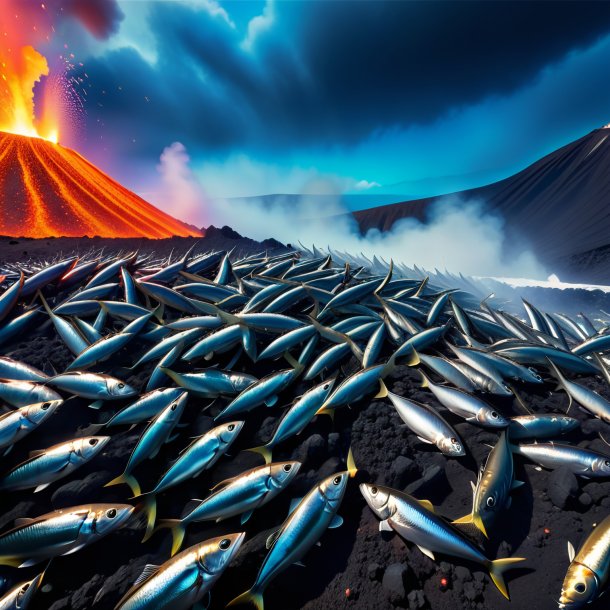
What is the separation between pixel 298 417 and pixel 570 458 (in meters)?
1.95

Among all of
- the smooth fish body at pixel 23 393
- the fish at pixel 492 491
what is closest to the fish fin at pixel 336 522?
the fish at pixel 492 491

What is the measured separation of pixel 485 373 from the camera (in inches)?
110

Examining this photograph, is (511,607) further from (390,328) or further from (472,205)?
(472,205)

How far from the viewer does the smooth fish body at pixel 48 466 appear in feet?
7.00

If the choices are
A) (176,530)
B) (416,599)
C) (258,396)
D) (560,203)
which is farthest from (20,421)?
(560,203)

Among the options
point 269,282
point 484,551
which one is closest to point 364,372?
point 484,551

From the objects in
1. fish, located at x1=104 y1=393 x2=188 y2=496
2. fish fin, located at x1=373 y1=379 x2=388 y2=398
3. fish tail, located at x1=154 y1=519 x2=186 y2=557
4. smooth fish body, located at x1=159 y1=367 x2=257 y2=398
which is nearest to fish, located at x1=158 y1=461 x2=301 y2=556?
fish tail, located at x1=154 y1=519 x2=186 y2=557

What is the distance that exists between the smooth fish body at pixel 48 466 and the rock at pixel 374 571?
2.02 m

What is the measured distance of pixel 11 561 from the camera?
1771 millimetres

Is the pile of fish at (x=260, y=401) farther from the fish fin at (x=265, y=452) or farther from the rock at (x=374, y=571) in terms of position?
the rock at (x=374, y=571)

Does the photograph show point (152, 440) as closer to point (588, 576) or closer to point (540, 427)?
point (588, 576)

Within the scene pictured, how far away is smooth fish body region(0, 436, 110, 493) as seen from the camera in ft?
7.00

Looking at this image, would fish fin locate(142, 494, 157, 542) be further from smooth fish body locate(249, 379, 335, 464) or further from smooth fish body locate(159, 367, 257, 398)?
smooth fish body locate(159, 367, 257, 398)

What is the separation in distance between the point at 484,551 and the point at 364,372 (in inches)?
54.1
